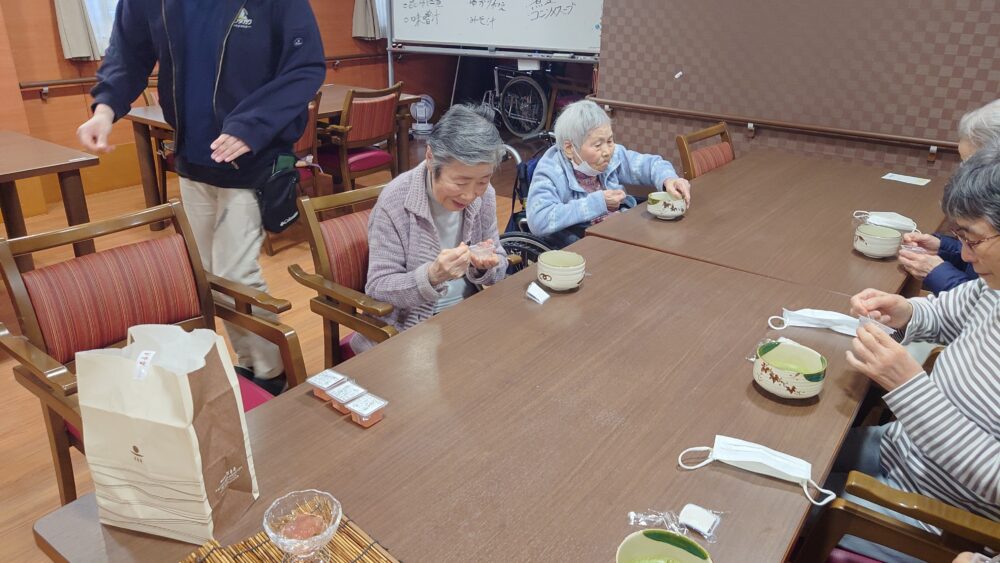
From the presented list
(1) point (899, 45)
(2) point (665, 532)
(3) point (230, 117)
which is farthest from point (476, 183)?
(1) point (899, 45)

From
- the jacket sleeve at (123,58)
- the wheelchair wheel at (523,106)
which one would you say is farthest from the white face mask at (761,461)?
the wheelchair wheel at (523,106)

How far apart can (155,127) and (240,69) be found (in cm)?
211

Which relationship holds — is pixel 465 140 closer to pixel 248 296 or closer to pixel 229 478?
pixel 248 296

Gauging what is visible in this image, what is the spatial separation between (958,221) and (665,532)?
2.81 feet

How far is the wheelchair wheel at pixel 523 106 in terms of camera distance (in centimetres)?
667

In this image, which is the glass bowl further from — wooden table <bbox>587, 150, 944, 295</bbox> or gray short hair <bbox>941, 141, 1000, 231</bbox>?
wooden table <bbox>587, 150, 944, 295</bbox>

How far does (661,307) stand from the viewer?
156cm

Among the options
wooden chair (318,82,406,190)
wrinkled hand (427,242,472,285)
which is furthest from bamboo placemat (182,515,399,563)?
wooden chair (318,82,406,190)

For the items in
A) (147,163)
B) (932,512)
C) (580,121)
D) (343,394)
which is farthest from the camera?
(147,163)

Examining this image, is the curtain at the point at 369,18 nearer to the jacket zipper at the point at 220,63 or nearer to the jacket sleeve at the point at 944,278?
the jacket zipper at the point at 220,63

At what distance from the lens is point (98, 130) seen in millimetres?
1981

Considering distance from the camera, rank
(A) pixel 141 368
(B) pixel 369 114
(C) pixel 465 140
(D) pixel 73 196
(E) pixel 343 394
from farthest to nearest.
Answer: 1. (B) pixel 369 114
2. (D) pixel 73 196
3. (C) pixel 465 140
4. (E) pixel 343 394
5. (A) pixel 141 368

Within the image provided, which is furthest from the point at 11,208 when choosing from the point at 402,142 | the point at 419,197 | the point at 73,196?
the point at 402,142

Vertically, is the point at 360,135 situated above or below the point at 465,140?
below
